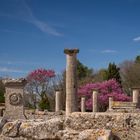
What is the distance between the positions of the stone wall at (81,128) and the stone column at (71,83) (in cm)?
1789

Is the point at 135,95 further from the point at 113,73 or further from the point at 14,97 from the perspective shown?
the point at 113,73

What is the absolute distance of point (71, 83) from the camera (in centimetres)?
2362

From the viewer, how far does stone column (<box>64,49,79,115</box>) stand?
23.5 metres

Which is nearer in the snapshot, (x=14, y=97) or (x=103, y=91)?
(x=14, y=97)

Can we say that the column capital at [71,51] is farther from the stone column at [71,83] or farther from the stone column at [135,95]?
the stone column at [135,95]

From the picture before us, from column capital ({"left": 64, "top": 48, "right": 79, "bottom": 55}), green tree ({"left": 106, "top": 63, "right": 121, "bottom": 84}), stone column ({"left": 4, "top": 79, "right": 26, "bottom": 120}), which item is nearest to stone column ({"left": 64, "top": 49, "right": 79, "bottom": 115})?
column capital ({"left": 64, "top": 48, "right": 79, "bottom": 55})

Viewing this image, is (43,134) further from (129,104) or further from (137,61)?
(137,61)

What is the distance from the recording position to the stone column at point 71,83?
23547 millimetres

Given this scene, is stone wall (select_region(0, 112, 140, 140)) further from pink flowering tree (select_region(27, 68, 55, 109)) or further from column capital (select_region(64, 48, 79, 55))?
pink flowering tree (select_region(27, 68, 55, 109))

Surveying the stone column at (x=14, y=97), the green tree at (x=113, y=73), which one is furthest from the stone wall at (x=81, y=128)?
the green tree at (x=113, y=73)

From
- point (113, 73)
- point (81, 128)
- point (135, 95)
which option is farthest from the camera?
point (113, 73)

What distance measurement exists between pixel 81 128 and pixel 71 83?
18.3 m

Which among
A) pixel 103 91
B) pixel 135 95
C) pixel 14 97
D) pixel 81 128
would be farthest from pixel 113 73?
pixel 81 128

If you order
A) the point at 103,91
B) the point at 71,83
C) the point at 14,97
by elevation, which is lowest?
the point at 14,97
